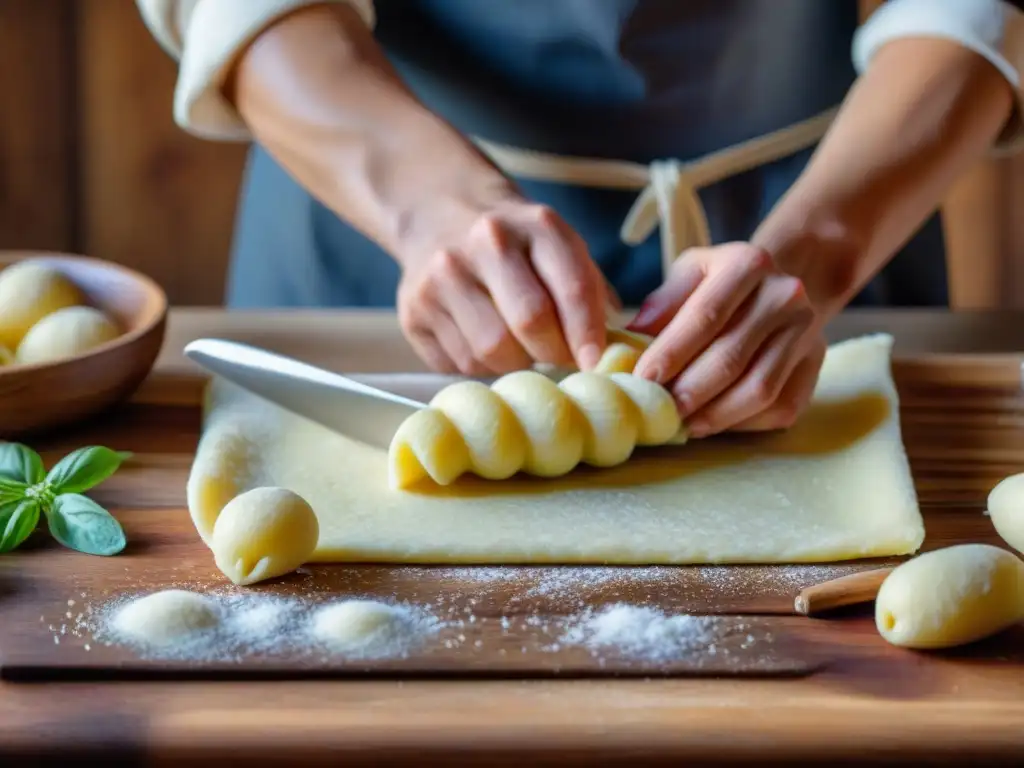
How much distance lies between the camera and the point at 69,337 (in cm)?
107

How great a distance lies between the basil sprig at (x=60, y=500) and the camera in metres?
0.88

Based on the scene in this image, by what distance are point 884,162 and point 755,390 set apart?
380mm

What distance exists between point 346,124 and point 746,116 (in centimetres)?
51

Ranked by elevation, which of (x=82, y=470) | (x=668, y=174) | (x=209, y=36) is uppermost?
(x=209, y=36)

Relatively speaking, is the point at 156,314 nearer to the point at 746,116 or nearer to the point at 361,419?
the point at 361,419

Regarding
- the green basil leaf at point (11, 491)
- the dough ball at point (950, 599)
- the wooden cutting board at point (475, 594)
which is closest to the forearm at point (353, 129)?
the wooden cutting board at point (475, 594)

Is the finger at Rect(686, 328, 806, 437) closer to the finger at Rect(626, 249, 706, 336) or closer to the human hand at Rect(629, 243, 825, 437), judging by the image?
the human hand at Rect(629, 243, 825, 437)

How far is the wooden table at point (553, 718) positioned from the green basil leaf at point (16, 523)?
17cm

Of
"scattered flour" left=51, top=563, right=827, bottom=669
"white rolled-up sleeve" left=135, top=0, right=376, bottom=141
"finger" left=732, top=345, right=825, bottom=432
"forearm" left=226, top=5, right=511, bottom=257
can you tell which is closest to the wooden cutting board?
"scattered flour" left=51, top=563, right=827, bottom=669

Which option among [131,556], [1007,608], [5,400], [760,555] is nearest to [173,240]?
[5,400]

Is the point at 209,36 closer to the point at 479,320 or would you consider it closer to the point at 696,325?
the point at 479,320

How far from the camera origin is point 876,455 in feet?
3.36

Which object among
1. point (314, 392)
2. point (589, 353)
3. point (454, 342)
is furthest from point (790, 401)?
point (314, 392)

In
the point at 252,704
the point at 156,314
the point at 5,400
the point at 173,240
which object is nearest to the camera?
the point at 252,704
